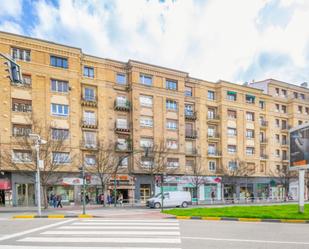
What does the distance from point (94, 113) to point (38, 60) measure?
8193 millimetres

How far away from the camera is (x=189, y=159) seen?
43.8 meters

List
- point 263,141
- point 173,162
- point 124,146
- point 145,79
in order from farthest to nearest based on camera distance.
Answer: point 263,141
point 173,162
point 145,79
point 124,146

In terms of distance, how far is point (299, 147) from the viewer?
20781mm

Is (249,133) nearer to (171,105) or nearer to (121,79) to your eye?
(171,105)

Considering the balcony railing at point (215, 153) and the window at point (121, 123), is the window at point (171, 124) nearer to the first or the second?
the window at point (121, 123)

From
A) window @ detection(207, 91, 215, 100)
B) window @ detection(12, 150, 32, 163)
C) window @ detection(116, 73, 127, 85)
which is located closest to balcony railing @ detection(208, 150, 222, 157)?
window @ detection(207, 91, 215, 100)

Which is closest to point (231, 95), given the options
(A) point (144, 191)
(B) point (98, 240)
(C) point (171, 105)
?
(C) point (171, 105)

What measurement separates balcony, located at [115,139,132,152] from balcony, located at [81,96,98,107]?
5219 mm

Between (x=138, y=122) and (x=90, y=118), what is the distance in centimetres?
577

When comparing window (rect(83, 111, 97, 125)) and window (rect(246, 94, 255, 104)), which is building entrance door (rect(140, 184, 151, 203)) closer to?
window (rect(83, 111, 97, 125))

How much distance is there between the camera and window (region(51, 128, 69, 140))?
33.6 metres

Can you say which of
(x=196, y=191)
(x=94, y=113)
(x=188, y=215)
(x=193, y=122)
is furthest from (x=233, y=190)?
(x=188, y=215)

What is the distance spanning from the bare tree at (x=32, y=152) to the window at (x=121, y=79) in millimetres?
10005

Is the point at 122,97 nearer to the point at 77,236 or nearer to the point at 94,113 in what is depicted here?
the point at 94,113
